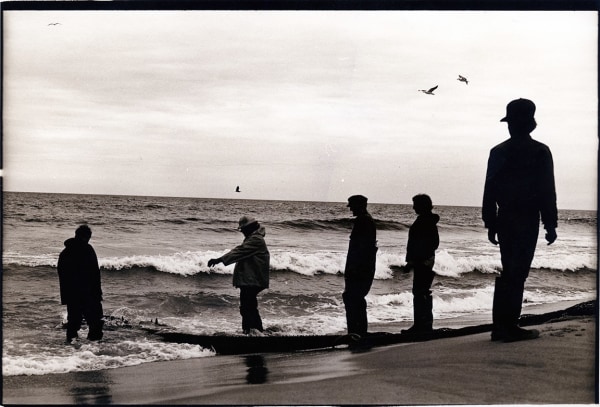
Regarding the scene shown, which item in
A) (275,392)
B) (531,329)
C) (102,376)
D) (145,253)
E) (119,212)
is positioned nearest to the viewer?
(275,392)

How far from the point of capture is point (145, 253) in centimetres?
969

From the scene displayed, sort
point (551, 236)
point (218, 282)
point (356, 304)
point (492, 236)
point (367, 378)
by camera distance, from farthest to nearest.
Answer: point (218, 282) < point (356, 304) < point (492, 236) < point (551, 236) < point (367, 378)

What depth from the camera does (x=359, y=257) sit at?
6.13 meters

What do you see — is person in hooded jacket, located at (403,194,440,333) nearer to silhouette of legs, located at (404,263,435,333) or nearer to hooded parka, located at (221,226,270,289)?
silhouette of legs, located at (404,263,435,333)

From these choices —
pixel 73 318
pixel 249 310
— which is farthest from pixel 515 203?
pixel 73 318

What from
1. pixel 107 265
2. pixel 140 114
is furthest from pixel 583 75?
pixel 107 265

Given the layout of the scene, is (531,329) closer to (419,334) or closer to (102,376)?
(419,334)

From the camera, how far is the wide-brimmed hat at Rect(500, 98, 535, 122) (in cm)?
569

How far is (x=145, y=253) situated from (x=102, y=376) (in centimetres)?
421

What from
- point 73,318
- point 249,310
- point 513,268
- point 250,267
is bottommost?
point 73,318

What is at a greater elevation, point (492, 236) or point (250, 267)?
point (492, 236)

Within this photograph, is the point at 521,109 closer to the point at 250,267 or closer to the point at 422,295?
the point at 422,295

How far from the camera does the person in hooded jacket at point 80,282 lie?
6281 mm

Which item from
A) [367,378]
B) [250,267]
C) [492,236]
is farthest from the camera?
[250,267]
